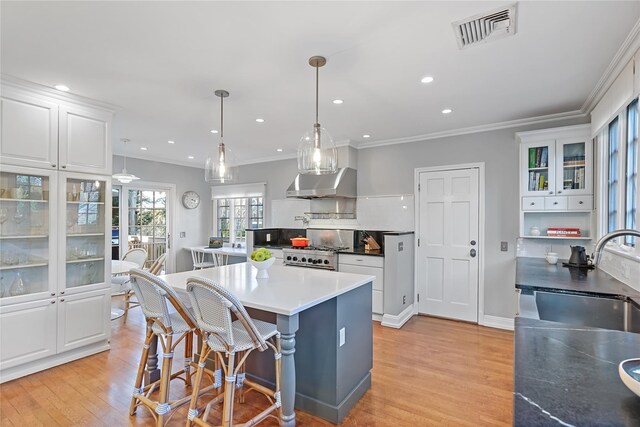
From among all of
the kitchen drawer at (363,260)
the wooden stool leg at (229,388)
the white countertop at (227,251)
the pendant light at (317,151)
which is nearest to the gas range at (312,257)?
the kitchen drawer at (363,260)

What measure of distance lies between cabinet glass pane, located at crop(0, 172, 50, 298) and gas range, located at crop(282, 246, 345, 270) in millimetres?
2738

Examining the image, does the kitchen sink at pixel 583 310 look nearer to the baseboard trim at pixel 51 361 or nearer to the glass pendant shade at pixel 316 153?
the glass pendant shade at pixel 316 153

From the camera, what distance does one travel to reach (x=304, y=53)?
223 centimetres

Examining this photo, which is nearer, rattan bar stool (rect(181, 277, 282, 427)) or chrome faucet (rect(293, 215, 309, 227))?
rattan bar stool (rect(181, 277, 282, 427))

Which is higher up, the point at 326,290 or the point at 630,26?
the point at 630,26

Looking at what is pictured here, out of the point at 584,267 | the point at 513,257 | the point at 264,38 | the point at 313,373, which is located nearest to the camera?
the point at 264,38

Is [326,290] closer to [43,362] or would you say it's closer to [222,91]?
[222,91]

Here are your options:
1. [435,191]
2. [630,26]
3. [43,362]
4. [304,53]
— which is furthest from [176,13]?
[435,191]

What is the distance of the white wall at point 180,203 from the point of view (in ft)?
19.3

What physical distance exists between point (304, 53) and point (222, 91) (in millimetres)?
1024

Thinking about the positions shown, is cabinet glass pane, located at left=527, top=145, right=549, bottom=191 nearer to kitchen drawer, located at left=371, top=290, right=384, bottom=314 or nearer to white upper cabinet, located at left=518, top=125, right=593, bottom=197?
white upper cabinet, located at left=518, top=125, right=593, bottom=197

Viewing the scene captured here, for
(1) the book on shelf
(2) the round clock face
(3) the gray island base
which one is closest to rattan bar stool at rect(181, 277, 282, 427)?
(3) the gray island base

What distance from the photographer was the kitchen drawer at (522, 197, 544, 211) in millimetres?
3396

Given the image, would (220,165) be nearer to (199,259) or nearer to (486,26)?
(486,26)
